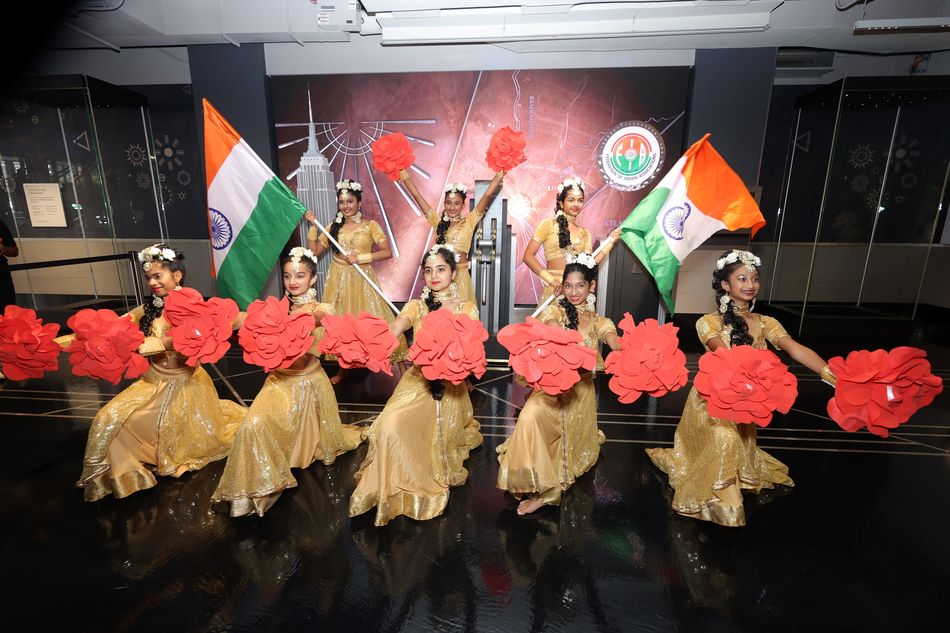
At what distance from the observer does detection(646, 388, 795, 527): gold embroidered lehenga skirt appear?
2.09 metres

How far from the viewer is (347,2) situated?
498cm

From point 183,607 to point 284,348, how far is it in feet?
3.53

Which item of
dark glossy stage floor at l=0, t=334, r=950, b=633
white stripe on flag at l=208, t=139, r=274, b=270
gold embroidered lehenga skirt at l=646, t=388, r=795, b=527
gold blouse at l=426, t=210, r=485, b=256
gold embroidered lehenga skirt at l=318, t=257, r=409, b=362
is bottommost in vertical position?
dark glossy stage floor at l=0, t=334, r=950, b=633

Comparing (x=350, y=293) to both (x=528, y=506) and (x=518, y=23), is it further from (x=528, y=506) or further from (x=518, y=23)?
(x=518, y=23)

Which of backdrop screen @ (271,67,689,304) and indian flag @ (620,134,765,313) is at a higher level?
backdrop screen @ (271,67,689,304)

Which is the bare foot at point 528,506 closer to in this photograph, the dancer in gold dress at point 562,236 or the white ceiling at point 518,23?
the dancer in gold dress at point 562,236

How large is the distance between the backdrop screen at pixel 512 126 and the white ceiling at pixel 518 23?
45 centimetres

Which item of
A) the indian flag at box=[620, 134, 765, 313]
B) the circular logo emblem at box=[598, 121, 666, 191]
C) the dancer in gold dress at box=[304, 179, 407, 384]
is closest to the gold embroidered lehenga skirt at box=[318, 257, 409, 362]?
the dancer in gold dress at box=[304, 179, 407, 384]

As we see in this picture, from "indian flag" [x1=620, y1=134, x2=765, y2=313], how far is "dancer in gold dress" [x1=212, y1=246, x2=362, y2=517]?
6.76 ft

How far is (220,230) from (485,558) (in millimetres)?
2645

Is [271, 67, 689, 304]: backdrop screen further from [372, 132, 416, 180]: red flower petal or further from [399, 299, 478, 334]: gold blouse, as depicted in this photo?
[399, 299, 478, 334]: gold blouse

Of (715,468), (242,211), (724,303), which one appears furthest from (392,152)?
(715,468)

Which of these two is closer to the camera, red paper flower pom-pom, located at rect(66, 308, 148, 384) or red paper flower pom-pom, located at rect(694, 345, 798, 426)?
red paper flower pom-pom, located at rect(694, 345, 798, 426)

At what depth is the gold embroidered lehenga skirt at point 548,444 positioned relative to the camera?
2.14 metres
